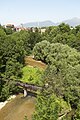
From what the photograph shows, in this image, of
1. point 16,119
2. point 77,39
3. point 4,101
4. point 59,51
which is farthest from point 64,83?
point 77,39

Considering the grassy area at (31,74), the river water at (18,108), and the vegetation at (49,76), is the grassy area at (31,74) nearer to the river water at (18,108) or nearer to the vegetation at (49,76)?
the vegetation at (49,76)

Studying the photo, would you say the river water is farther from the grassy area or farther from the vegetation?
the grassy area

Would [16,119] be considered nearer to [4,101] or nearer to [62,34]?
[4,101]

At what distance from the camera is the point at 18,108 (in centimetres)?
3825

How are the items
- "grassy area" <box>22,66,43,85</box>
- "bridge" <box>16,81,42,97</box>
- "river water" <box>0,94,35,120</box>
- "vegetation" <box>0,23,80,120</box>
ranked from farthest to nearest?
"grassy area" <box>22,66,43,85</box> → "bridge" <box>16,81,42,97</box> → "river water" <box>0,94,35,120</box> → "vegetation" <box>0,23,80,120</box>

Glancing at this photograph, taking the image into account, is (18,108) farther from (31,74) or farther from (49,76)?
(31,74)

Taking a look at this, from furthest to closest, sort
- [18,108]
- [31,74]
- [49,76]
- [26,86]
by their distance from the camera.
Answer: [31,74]
[26,86]
[18,108]
[49,76]

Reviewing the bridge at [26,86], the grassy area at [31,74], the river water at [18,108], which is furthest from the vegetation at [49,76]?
the river water at [18,108]

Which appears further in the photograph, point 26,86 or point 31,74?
point 31,74

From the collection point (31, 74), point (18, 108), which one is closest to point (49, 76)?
point (18, 108)

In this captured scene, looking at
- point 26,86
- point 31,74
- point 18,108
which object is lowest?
point 18,108

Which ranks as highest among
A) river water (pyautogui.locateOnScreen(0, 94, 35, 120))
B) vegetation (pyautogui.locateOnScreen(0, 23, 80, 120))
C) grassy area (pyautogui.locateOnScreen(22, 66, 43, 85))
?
vegetation (pyautogui.locateOnScreen(0, 23, 80, 120))

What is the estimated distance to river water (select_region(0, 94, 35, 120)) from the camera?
117 feet

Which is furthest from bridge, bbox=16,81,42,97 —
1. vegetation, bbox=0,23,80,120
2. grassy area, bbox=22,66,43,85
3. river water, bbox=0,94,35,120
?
grassy area, bbox=22,66,43,85
